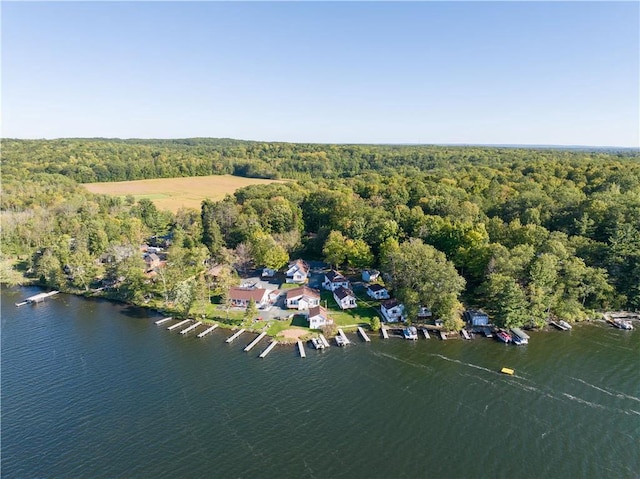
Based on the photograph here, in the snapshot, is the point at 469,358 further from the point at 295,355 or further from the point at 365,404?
the point at 295,355

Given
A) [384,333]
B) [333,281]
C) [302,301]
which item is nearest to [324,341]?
[384,333]

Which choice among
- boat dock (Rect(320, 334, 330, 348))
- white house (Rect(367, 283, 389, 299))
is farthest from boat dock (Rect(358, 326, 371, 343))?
white house (Rect(367, 283, 389, 299))

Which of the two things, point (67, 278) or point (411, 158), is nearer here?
point (67, 278)

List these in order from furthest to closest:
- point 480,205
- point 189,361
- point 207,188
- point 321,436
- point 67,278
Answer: point 207,188, point 480,205, point 67,278, point 189,361, point 321,436

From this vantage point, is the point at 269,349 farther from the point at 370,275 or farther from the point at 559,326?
the point at 559,326

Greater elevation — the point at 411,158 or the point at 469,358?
the point at 411,158

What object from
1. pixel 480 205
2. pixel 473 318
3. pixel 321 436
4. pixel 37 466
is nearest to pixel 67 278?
pixel 37 466

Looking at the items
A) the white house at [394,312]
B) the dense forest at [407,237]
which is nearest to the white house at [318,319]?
the white house at [394,312]
